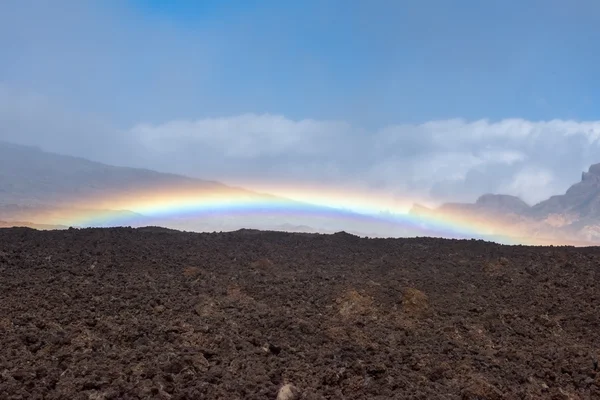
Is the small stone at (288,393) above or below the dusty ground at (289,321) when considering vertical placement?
below

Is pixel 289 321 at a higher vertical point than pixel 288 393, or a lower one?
higher

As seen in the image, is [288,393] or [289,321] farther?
[289,321]

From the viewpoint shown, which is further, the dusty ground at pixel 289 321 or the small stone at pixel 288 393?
the dusty ground at pixel 289 321

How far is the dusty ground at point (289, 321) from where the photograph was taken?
232 inches

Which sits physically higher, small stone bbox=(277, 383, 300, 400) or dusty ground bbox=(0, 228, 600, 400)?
dusty ground bbox=(0, 228, 600, 400)

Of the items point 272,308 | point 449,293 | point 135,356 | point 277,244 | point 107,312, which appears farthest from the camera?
point 277,244

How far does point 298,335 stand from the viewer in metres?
7.44

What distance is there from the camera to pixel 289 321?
785 cm

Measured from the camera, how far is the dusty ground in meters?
5.89

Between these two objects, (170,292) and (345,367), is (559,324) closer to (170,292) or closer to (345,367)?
(345,367)

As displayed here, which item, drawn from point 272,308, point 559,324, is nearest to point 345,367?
point 272,308

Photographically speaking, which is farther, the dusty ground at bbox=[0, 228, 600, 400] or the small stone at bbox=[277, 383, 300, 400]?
the dusty ground at bbox=[0, 228, 600, 400]

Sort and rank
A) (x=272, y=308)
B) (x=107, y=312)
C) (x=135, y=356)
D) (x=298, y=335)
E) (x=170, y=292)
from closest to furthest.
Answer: (x=135, y=356) → (x=298, y=335) → (x=107, y=312) → (x=272, y=308) → (x=170, y=292)

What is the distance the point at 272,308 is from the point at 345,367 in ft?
8.51
